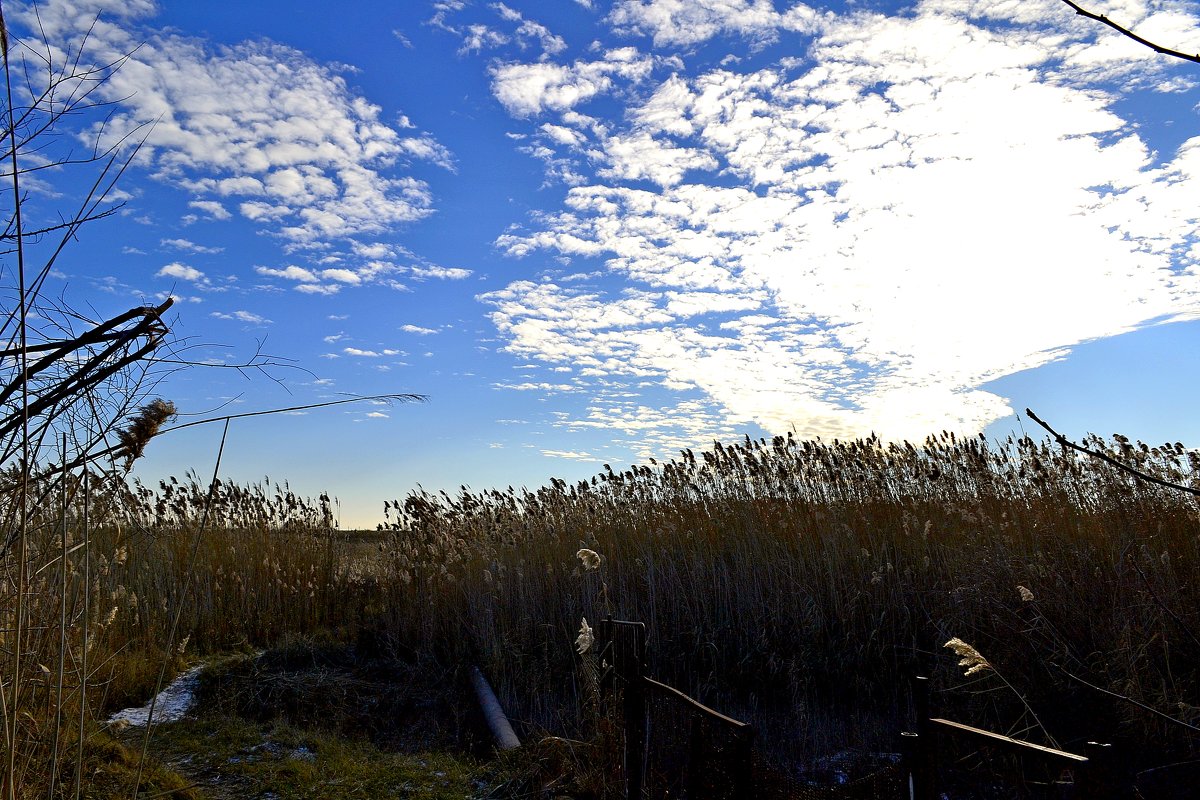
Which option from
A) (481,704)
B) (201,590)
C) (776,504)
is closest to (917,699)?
(481,704)

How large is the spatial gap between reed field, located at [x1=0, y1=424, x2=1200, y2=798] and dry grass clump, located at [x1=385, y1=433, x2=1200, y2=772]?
0.09 ft

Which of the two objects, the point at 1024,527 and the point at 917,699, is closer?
the point at 917,699

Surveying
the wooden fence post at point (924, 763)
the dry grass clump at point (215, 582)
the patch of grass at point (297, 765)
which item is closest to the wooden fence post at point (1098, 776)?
the wooden fence post at point (924, 763)

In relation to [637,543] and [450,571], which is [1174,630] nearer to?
[637,543]

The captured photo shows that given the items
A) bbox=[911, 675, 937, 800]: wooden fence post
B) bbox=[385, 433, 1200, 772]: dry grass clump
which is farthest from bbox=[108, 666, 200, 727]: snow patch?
bbox=[911, 675, 937, 800]: wooden fence post

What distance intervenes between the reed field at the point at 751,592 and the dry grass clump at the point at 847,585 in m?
0.03

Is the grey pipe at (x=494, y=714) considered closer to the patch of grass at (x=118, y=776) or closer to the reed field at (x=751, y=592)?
the reed field at (x=751, y=592)

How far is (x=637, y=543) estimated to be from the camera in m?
8.37

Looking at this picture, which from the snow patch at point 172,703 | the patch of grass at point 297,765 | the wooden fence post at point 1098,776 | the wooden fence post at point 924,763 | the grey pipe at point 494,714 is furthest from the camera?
the snow patch at point 172,703

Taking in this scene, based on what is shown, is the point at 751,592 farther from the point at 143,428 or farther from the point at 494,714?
the point at 143,428

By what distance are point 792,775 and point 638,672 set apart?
2.23 meters

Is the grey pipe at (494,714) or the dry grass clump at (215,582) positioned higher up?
the dry grass clump at (215,582)

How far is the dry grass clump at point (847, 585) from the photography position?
5727mm

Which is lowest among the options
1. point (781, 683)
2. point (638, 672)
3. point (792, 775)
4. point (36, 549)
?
point (792, 775)
